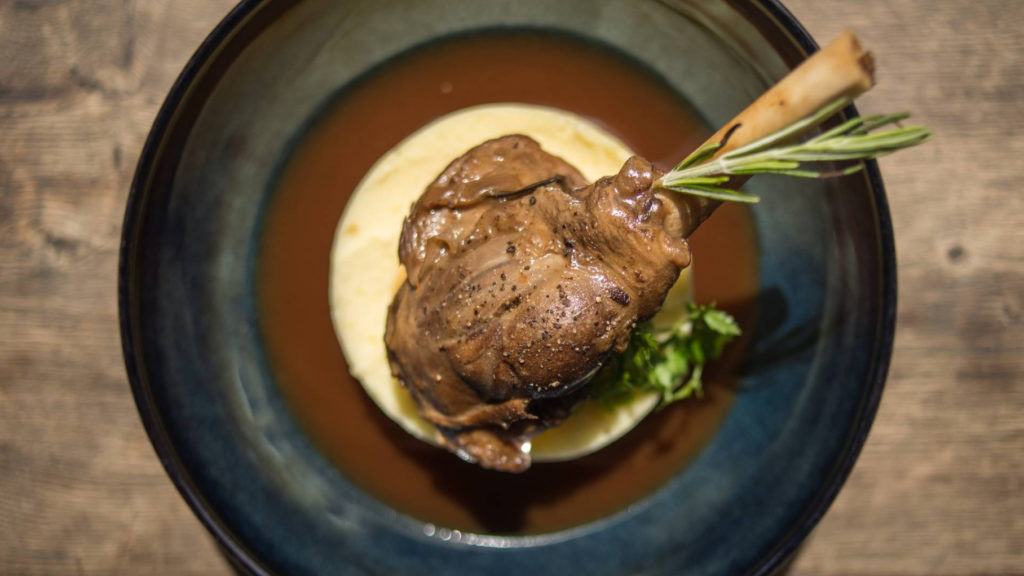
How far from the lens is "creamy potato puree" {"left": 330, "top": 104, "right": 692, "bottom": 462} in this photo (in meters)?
2.34

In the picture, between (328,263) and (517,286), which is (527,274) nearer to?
(517,286)

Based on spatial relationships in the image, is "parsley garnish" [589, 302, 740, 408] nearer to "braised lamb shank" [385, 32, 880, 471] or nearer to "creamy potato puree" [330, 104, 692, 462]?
"creamy potato puree" [330, 104, 692, 462]

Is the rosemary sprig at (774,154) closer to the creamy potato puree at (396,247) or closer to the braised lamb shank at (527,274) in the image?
the braised lamb shank at (527,274)

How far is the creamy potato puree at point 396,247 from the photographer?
2.34 metres

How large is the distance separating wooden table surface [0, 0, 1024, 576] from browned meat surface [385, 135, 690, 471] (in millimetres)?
1190

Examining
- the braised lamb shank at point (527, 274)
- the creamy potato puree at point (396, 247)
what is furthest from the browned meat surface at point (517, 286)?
the creamy potato puree at point (396, 247)

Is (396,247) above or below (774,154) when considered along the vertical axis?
below

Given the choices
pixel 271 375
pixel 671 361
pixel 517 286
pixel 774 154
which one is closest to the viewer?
pixel 774 154

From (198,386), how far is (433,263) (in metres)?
1.03

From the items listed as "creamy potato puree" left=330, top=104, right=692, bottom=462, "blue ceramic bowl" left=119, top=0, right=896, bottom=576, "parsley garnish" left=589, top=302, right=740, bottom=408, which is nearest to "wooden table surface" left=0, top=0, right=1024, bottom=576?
"blue ceramic bowl" left=119, top=0, right=896, bottom=576

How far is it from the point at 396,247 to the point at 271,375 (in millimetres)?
663

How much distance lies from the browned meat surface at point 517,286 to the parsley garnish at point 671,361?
23 centimetres

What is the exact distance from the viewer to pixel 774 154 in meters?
1.48

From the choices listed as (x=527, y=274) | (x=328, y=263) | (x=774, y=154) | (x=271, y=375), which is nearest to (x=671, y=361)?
(x=527, y=274)
